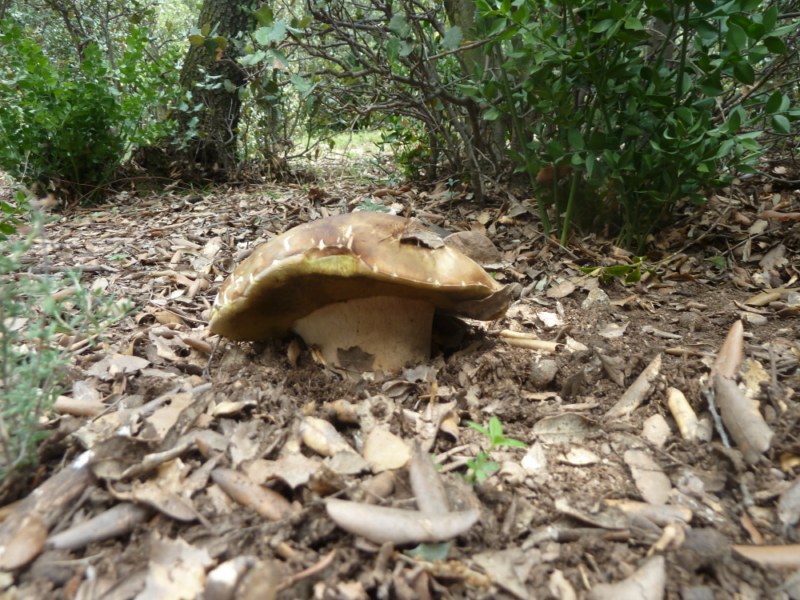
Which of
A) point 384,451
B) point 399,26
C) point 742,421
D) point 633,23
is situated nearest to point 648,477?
point 742,421

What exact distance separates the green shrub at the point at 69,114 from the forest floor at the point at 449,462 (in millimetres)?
2665

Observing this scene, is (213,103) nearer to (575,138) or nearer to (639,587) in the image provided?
(575,138)

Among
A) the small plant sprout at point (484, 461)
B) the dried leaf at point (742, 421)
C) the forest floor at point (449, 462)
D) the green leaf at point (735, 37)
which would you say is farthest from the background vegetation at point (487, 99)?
the small plant sprout at point (484, 461)

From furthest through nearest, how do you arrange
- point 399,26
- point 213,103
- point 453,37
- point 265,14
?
point 213,103
point 399,26
point 453,37
point 265,14

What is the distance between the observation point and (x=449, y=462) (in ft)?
4.59

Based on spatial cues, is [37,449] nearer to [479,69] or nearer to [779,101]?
[479,69]

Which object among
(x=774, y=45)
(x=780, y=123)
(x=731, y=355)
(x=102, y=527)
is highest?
(x=774, y=45)

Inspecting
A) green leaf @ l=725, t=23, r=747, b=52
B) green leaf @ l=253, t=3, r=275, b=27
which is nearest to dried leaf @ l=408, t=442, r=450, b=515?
green leaf @ l=725, t=23, r=747, b=52

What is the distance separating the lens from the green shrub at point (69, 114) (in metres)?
4.15

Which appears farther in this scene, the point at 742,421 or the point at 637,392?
the point at 637,392

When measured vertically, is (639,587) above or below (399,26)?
below

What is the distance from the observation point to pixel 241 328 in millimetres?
1893

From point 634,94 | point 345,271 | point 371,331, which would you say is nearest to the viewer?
point 345,271

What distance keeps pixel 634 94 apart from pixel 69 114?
422 cm
